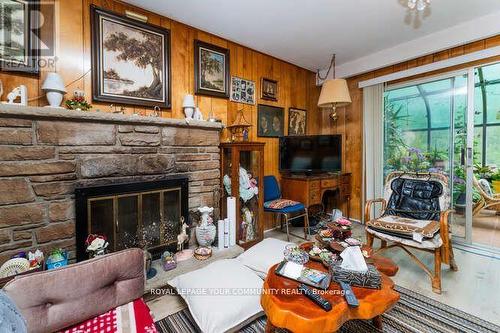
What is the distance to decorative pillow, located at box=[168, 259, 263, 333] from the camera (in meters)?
1.44

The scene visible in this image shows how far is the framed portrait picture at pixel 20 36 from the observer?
167 cm

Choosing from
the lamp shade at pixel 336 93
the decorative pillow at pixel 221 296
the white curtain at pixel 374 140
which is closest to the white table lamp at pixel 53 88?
the decorative pillow at pixel 221 296

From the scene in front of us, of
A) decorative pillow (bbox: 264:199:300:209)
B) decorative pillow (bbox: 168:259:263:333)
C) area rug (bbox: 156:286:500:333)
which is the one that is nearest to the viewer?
decorative pillow (bbox: 168:259:263:333)

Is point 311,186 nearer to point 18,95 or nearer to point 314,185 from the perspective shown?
point 314,185

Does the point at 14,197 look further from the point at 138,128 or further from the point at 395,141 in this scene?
the point at 395,141

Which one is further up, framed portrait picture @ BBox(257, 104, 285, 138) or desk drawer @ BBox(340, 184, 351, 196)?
framed portrait picture @ BBox(257, 104, 285, 138)

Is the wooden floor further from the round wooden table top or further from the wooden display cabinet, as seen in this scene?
the wooden display cabinet

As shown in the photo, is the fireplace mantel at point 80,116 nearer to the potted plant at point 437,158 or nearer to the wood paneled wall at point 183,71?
the wood paneled wall at point 183,71

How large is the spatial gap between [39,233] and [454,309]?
316 cm

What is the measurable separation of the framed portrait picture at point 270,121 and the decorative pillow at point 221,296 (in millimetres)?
2084

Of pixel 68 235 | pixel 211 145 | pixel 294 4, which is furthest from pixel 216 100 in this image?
pixel 68 235

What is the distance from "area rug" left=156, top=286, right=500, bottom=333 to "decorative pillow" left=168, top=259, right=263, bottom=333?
166 millimetres

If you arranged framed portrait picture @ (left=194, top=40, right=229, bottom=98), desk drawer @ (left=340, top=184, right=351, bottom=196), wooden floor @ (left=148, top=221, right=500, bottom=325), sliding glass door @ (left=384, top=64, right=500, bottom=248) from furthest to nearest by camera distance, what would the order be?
desk drawer @ (left=340, top=184, right=351, bottom=196) < sliding glass door @ (left=384, top=64, right=500, bottom=248) < framed portrait picture @ (left=194, top=40, right=229, bottom=98) < wooden floor @ (left=148, top=221, right=500, bottom=325)

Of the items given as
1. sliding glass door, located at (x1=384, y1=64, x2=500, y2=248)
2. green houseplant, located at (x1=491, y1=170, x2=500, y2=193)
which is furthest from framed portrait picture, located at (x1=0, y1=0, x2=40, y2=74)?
green houseplant, located at (x1=491, y1=170, x2=500, y2=193)
